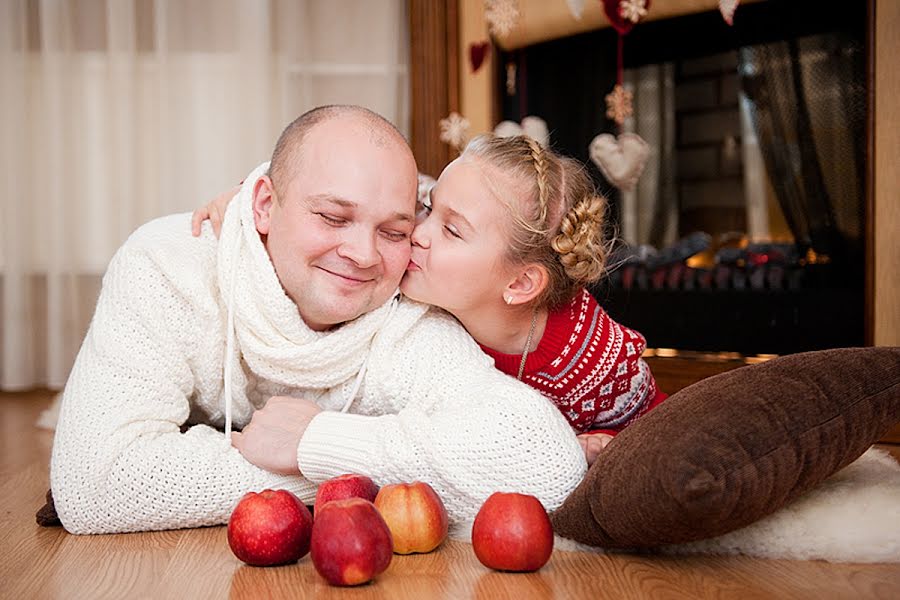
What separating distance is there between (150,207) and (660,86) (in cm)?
219

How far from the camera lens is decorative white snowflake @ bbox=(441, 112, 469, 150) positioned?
11.9ft

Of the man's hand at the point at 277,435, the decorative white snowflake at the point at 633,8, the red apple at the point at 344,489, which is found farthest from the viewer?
the decorative white snowflake at the point at 633,8

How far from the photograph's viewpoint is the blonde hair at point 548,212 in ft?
5.67

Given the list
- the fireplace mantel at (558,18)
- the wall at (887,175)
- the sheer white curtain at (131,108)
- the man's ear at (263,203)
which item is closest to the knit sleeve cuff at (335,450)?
the man's ear at (263,203)

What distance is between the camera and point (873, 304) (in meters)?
2.72

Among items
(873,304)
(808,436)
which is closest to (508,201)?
(808,436)

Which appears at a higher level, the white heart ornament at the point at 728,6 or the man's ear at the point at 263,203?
the white heart ornament at the point at 728,6

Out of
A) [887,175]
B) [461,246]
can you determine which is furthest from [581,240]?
[887,175]

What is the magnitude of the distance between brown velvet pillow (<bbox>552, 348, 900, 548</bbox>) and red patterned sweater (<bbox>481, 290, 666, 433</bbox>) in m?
0.34

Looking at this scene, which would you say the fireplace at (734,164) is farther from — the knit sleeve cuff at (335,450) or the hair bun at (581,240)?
the knit sleeve cuff at (335,450)

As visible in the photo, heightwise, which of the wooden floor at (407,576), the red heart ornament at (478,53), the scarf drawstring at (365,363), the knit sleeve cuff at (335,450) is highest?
the red heart ornament at (478,53)

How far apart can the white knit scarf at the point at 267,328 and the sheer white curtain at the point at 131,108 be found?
2.37 metres

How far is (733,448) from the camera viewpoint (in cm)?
128

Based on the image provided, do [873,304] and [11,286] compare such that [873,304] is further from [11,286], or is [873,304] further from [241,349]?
[11,286]
